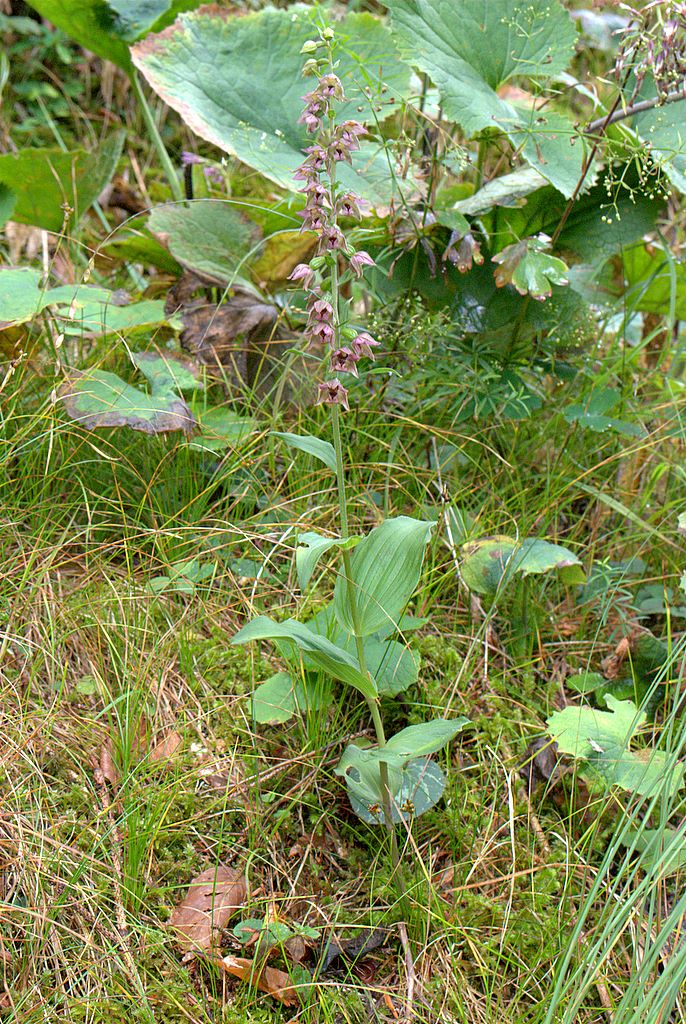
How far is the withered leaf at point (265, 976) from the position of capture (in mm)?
1506

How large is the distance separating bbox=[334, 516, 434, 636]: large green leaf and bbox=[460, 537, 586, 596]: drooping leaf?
0.48 metres

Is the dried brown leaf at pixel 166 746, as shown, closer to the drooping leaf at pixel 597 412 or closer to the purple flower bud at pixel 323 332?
the purple flower bud at pixel 323 332

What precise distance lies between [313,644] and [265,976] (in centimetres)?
61

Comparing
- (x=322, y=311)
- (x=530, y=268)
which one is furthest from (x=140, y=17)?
(x=322, y=311)

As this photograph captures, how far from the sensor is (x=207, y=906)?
1.61 metres

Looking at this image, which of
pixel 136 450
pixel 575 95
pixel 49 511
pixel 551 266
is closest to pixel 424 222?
pixel 551 266

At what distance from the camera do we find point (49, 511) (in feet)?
6.79

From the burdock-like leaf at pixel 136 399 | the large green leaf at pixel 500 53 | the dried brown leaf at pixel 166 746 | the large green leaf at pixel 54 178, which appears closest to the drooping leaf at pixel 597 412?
the large green leaf at pixel 500 53

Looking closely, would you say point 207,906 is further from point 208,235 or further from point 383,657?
point 208,235

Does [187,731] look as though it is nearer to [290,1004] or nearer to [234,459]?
[290,1004]

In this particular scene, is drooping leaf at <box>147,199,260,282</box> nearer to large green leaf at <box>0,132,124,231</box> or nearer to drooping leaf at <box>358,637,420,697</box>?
large green leaf at <box>0,132,124,231</box>

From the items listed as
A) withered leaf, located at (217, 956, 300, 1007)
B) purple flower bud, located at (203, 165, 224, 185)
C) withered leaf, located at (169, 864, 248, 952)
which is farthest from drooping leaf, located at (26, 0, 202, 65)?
withered leaf, located at (217, 956, 300, 1007)

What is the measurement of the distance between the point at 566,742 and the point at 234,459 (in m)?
1.05

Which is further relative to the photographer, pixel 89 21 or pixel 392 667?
pixel 89 21
